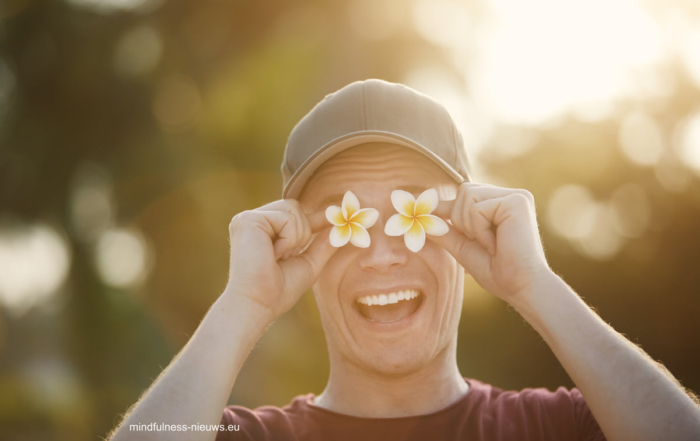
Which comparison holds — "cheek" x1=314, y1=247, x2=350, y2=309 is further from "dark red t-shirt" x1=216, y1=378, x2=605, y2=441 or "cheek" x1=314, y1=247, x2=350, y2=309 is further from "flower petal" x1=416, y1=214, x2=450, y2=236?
"dark red t-shirt" x1=216, y1=378, x2=605, y2=441

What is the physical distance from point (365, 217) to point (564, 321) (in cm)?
107

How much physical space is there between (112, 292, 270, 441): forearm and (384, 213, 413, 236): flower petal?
774mm

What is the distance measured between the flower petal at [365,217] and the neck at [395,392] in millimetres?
860

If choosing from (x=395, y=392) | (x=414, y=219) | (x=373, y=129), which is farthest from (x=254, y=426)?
(x=373, y=129)

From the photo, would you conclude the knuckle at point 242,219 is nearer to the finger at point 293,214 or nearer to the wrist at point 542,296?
the finger at point 293,214

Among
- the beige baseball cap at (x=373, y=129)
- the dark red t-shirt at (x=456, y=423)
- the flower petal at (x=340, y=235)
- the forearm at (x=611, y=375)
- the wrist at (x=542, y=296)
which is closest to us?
the forearm at (x=611, y=375)

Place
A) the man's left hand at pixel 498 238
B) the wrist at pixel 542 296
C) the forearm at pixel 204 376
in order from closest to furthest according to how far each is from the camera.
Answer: the forearm at pixel 204 376 < the wrist at pixel 542 296 < the man's left hand at pixel 498 238

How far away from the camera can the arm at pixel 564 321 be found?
1908 mm

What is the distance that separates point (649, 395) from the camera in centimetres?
193

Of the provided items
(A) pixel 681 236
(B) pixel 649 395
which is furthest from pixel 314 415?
(A) pixel 681 236

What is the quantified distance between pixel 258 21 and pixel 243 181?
3.66 metres

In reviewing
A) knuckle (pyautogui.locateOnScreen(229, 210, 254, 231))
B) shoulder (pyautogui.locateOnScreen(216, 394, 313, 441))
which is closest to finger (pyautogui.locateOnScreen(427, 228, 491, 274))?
knuckle (pyautogui.locateOnScreen(229, 210, 254, 231))

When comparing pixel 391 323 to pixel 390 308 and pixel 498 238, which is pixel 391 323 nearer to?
pixel 390 308

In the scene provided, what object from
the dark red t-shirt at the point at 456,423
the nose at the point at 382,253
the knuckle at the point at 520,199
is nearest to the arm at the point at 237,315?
the nose at the point at 382,253
